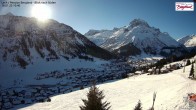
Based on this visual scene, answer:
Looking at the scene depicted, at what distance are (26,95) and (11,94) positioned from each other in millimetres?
12957

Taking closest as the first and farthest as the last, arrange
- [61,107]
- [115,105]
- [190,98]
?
[190,98] → [115,105] → [61,107]

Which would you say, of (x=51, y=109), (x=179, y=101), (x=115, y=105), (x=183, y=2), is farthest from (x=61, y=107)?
(x=183, y=2)

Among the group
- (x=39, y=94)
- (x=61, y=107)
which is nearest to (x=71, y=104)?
(x=61, y=107)

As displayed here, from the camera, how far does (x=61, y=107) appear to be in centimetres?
9156

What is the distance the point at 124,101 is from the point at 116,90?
25703 millimetres

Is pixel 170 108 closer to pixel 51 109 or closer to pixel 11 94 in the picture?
pixel 51 109

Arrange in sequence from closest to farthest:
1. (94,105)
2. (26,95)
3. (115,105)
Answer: (94,105) → (115,105) → (26,95)

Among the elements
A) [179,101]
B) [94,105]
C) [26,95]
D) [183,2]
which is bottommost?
[26,95]

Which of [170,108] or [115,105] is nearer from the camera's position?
[170,108]

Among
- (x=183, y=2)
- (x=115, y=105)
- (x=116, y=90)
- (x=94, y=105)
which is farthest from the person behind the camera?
(x=116, y=90)

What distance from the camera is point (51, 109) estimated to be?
91.7m

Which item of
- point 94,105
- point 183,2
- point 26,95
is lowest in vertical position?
point 26,95

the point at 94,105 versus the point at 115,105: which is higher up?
the point at 94,105

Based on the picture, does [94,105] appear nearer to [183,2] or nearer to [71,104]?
[183,2]
